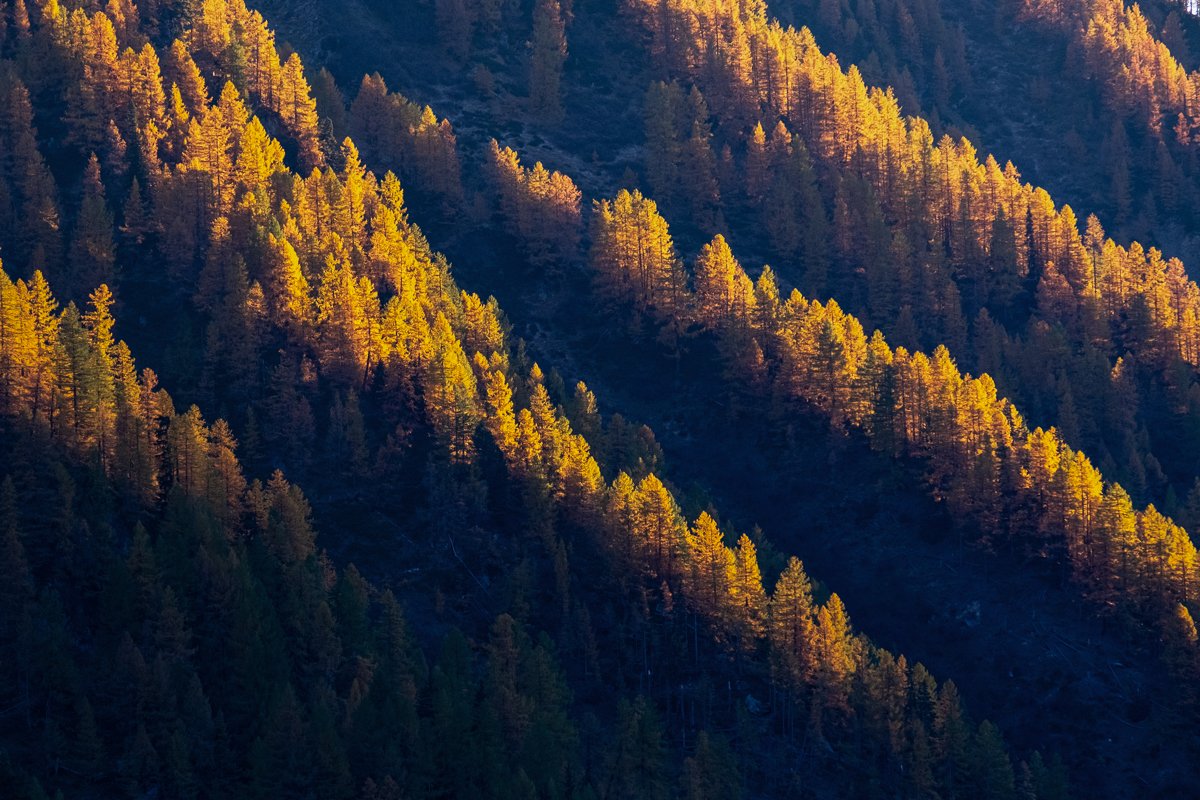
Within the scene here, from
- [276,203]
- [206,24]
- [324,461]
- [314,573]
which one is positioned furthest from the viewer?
[206,24]

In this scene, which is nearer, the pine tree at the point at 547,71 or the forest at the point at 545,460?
the forest at the point at 545,460

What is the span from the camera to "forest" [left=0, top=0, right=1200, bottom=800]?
93.8 m

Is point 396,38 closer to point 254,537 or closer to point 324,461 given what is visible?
point 324,461

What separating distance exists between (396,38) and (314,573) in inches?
→ 4598

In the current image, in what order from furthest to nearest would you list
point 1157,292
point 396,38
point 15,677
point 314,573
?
point 396,38
point 1157,292
point 314,573
point 15,677

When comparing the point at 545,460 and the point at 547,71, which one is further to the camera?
the point at 547,71

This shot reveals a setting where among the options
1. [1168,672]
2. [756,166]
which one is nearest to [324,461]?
[1168,672]

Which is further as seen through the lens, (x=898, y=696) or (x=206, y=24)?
(x=206, y=24)

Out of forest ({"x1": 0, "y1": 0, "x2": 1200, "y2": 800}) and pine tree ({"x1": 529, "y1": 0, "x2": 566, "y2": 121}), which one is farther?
pine tree ({"x1": 529, "y1": 0, "x2": 566, "y2": 121})

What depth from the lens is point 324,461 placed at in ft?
379

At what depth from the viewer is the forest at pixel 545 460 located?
93.8 m

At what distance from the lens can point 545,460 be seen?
115m

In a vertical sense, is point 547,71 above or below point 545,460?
below

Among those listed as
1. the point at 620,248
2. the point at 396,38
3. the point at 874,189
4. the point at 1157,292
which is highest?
the point at 1157,292
